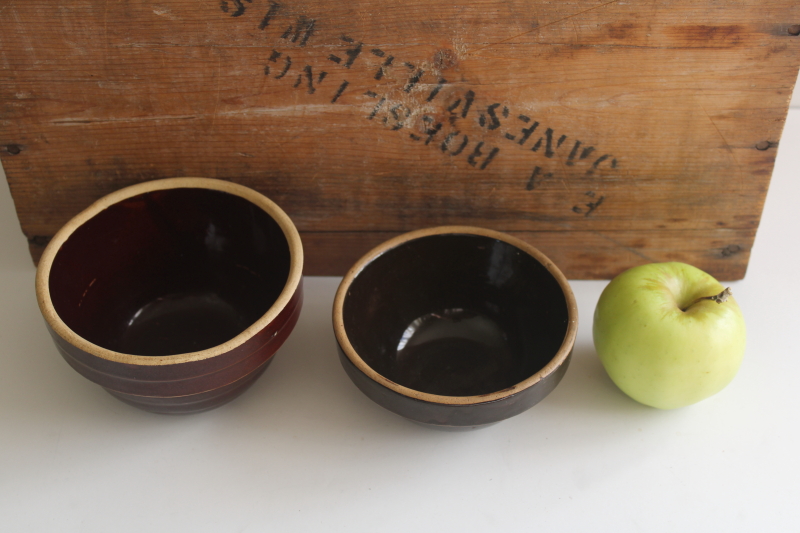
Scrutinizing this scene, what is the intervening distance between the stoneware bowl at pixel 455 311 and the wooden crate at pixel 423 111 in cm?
10

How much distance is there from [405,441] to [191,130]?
20.2 inches

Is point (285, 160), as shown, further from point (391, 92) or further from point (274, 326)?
point (274, 326)

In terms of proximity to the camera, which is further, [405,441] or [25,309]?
[25,309]

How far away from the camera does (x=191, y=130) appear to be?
0.91 meters

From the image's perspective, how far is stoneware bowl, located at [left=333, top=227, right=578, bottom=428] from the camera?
848 mm

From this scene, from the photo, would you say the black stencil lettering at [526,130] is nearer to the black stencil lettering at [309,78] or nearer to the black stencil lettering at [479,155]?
the black stencil lettering at [479,155]

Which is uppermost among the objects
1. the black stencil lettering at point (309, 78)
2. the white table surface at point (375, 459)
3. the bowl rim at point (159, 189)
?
the black stencil lettering at point (309, 78)

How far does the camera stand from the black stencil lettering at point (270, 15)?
2.68ft

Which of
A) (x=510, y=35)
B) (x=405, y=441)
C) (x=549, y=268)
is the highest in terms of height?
(x=510, y=35)

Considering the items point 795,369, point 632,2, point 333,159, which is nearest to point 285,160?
point 333,159

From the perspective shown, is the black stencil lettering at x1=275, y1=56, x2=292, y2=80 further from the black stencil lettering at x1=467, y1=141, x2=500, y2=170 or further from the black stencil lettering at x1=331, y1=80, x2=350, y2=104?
the black stencil lettering at x1=467, y1=141, x2=500, y2=170

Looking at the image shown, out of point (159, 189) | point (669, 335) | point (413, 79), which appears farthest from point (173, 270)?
point (669, 335)

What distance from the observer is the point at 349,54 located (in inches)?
33.3

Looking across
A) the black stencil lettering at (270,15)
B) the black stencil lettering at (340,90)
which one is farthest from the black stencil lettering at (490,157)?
the black stencil lettering at (270,15)
